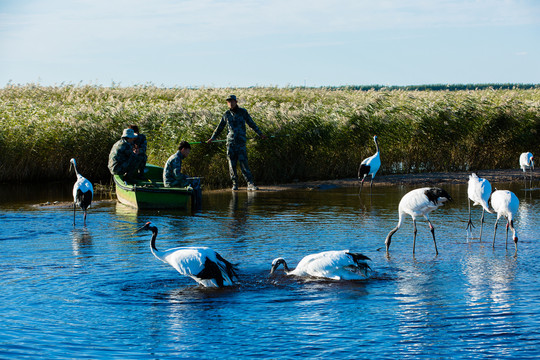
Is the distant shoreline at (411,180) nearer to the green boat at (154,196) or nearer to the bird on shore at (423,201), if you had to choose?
the green boat at (154,196)

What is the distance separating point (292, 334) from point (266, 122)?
612 inches

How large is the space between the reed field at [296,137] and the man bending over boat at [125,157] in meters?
3.64

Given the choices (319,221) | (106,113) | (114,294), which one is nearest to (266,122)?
(106,113)

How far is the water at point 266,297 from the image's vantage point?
667 centimetres

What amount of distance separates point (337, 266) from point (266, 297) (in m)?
1.13

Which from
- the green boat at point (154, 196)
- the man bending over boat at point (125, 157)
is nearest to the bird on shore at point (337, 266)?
the green boat at point (154, 196)

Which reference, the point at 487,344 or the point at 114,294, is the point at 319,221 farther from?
the point at 487,344

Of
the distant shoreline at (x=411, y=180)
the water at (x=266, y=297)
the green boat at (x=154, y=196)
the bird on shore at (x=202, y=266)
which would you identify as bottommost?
the water at (x=266, y=297)

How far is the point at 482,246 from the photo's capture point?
36.9 feet

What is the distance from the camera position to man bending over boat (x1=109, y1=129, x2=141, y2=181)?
1659 centimetres

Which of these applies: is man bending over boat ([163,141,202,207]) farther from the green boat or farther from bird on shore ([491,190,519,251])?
bird on shore ([491,190,519,251])

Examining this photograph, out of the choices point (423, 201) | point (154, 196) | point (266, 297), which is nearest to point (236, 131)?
point (154, 196)

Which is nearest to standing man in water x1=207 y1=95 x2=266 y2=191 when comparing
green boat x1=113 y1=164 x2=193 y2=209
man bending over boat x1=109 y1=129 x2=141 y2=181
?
man bending over boat x1=109 y1=129 x2=141 y2=181

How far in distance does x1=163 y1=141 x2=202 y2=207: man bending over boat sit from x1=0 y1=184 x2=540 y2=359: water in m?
2.04
